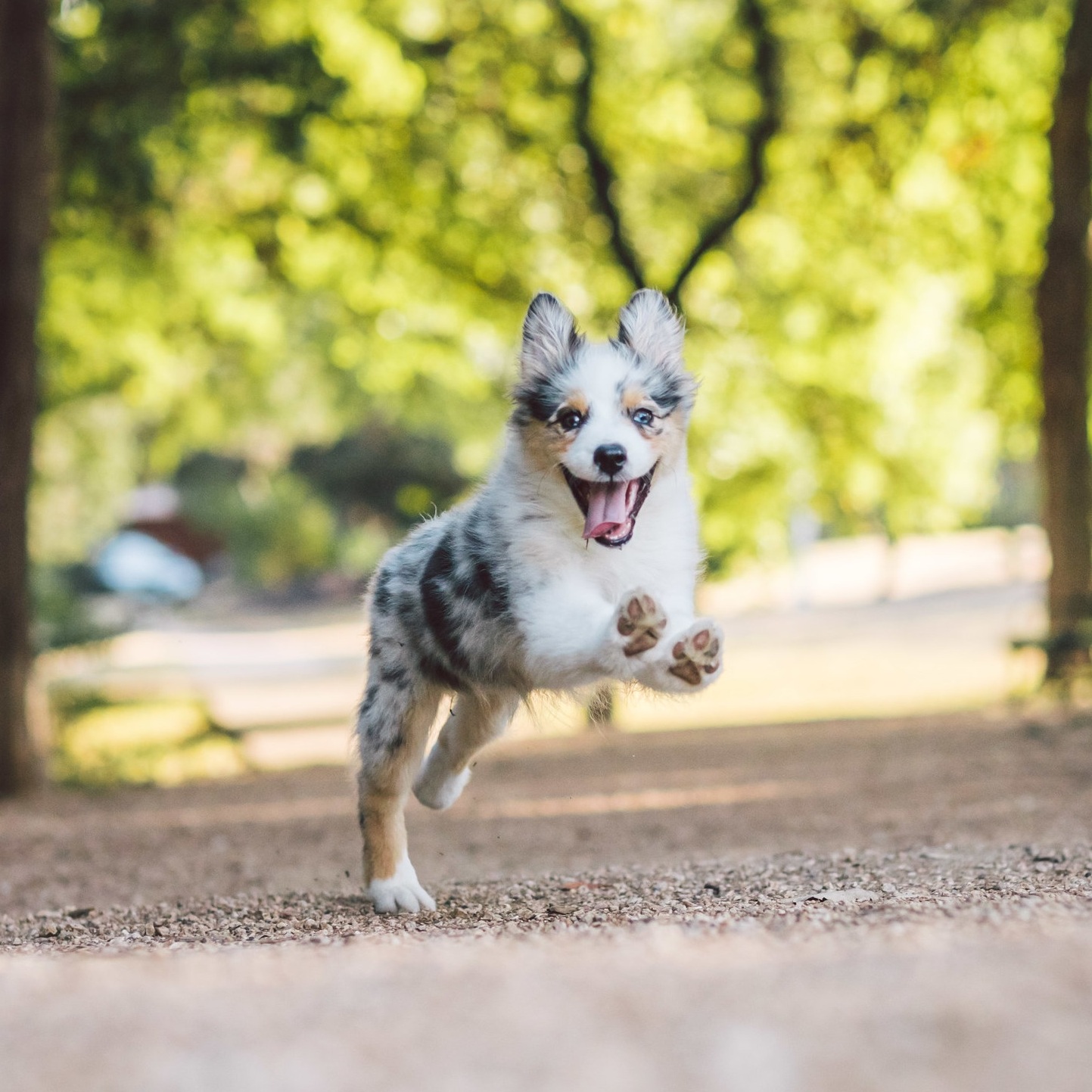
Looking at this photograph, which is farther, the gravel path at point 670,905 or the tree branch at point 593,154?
the tree branch at point 593,154

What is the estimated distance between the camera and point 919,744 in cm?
1453

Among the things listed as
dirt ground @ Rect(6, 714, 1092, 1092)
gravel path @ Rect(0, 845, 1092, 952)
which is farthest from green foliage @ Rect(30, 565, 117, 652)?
gravel path @ Rect(0, 845, 1092, 952)

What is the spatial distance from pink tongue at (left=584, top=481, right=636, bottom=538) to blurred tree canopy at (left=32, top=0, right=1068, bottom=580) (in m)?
12.1

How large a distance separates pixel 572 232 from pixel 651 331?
578 inches

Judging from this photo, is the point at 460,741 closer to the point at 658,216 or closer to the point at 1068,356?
the point at 1068,356

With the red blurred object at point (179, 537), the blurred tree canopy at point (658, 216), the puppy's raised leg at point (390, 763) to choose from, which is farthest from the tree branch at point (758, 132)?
the red blurred object at point (179, 537)

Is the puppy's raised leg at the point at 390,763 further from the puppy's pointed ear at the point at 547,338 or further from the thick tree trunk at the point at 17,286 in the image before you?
the thick tree trunk at the point at 17,286

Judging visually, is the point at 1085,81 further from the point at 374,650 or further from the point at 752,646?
the point at 752,646

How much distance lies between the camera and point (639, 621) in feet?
16.0

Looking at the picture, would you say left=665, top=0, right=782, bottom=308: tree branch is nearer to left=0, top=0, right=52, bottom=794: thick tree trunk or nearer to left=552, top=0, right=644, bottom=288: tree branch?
left=552, top=0, right=644, bottom=288: tree branch

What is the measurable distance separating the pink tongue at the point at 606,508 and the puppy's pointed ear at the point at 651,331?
0.68m

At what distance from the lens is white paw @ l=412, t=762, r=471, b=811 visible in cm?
652

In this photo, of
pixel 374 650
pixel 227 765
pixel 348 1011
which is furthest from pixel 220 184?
pixel 348 1011

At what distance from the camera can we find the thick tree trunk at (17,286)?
13.4 meters
